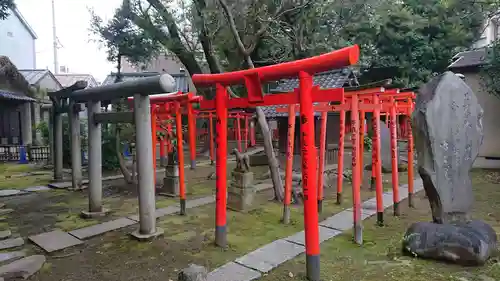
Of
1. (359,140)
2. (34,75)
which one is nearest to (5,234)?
(359,140)

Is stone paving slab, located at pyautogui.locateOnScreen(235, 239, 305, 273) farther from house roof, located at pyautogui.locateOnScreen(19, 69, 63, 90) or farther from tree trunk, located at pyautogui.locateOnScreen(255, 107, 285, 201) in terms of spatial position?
house roof, located at pyautogui.locateOnScreen(19, 69, 63, 90)

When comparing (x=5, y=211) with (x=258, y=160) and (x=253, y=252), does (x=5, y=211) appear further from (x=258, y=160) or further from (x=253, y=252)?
(x=258, y=160)

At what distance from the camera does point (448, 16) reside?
17.9 metres

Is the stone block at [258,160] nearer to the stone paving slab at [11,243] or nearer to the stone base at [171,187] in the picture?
the stone base at [171,187]

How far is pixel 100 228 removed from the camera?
21.6 feet

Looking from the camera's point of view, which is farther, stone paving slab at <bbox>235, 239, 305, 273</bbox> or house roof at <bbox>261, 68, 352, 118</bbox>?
house roof at <bbox>261, 68, 352, 118</bbox>

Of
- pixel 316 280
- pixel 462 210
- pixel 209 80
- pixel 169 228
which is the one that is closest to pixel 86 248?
pixel 169 228

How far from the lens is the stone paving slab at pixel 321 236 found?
5.81 metres

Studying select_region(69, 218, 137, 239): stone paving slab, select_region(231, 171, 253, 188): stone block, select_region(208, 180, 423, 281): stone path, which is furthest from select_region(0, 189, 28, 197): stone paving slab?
select_region(208, 180, 423, 281): stone path

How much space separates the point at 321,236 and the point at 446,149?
2.45 metres

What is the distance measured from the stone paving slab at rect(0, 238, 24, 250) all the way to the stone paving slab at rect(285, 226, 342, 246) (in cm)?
452

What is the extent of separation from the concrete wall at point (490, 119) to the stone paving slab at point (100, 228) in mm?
13075

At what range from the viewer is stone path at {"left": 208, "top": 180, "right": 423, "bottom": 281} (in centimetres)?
454

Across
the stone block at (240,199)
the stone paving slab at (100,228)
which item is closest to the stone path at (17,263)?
the stone paving slab at (100,228)
